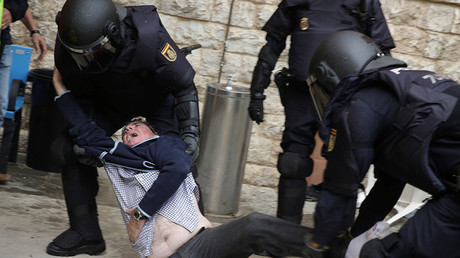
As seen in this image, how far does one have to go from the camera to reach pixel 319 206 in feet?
8.34

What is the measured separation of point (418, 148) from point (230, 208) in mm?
2588

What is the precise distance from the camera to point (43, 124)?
4.94 m

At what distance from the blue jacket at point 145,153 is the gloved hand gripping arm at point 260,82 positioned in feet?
2.79

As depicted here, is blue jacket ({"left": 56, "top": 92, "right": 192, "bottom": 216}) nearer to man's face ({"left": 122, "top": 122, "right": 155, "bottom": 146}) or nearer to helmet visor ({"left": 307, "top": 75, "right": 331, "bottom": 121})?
man's face ({"left": 122, "top": 122, "right": 155, "bottom": 146})

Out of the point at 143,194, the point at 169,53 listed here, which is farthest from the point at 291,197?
the point at 169,53

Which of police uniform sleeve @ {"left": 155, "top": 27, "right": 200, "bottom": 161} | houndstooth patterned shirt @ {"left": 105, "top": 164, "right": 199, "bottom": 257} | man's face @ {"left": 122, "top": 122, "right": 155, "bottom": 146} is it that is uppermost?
police uniform sleeve @ {"left": 155, "top": 27, "right": 200, "bottom": 161}

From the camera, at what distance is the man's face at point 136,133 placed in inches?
124

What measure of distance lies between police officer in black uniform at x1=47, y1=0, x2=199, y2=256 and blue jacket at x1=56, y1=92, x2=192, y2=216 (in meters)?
0.12

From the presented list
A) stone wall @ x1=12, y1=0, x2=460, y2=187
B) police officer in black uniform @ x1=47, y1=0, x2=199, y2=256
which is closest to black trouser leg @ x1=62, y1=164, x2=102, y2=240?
police officer in black uniform @ x1=47, y1=0, x2=199, y2=256

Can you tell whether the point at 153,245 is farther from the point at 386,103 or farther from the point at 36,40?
the point at 36,40

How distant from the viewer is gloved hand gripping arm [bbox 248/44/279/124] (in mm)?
3902

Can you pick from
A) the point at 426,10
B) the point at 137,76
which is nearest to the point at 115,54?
the point at 137,76

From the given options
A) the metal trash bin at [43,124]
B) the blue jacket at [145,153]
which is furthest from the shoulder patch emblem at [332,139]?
the metal trash bin at [43,124]

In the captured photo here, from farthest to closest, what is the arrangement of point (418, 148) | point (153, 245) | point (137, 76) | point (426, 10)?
point (426, 10) < point (137, 76) < point (153, 245) < point (418, 148)
